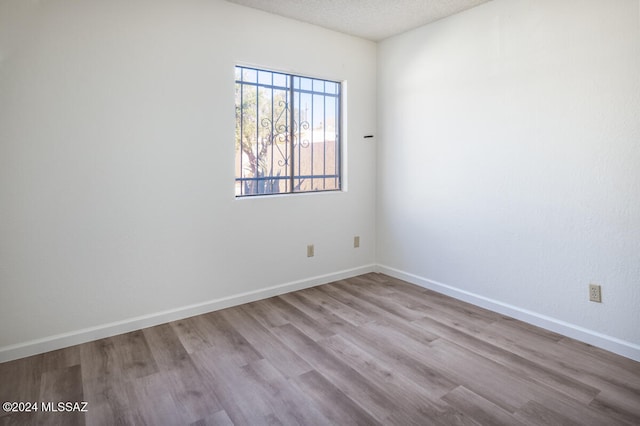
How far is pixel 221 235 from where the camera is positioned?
3125 mm

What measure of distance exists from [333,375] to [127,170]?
1.92m

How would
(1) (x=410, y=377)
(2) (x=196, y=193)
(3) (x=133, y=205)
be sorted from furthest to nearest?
(2) (x=196, y=193) < (3) (x=133, y=205) < (1) (x=410, y=377)

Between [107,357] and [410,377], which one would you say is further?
[107,357]

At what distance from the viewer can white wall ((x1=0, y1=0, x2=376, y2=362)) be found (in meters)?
2.34

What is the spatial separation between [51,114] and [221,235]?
1387mm

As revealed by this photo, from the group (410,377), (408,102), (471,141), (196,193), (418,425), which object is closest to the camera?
(418,425)

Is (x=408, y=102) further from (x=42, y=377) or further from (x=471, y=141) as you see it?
(x=42, y=377)

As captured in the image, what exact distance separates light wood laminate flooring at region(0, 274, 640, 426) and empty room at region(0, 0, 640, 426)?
2 centimetres

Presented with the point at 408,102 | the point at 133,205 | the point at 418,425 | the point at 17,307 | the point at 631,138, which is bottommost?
the point at 418,425

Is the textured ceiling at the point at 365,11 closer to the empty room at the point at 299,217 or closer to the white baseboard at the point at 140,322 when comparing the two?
the empty room at the point at 299,217

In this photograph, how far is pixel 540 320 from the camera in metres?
2.79

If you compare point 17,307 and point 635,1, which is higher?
point 635,1

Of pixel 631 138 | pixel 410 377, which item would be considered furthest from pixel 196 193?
pixel 631 138

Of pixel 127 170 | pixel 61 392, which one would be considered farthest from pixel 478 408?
pixel 127 170
